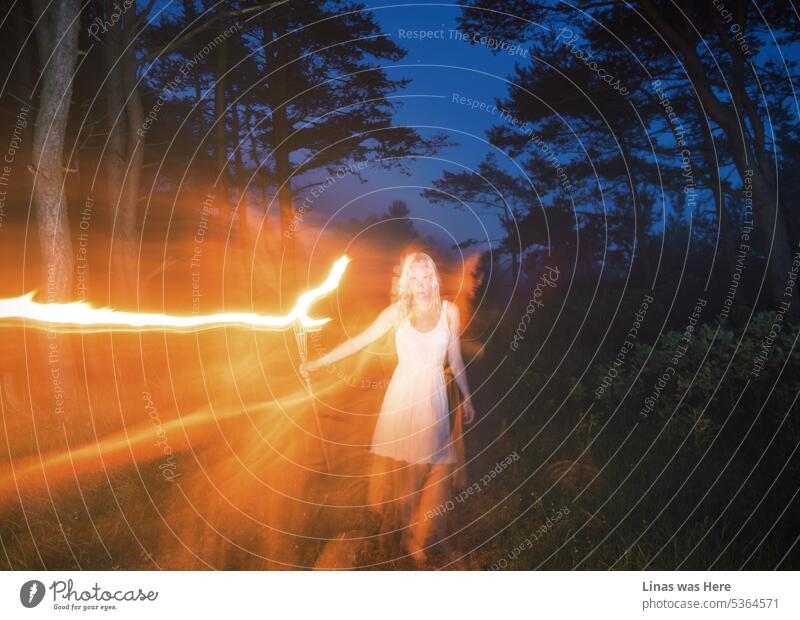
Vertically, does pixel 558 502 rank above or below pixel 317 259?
below

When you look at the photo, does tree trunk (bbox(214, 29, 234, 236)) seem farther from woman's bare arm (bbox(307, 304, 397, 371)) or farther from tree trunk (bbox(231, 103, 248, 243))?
woman's bare arm (bbox(307, 304, 397, 371))

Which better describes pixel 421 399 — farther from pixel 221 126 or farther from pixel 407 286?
pixel 221 126

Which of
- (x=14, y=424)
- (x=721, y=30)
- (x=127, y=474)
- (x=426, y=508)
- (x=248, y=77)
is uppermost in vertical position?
(x=248, y=77)

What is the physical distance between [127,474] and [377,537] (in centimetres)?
231

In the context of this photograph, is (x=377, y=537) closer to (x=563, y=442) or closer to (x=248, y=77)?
(x=563, y=442)

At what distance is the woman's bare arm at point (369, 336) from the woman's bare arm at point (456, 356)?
481 millimetres

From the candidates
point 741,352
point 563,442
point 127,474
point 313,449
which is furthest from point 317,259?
point 741,352

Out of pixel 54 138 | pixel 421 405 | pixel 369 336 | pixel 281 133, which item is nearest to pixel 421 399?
pixel 421 405

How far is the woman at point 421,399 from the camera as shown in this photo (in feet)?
13.7

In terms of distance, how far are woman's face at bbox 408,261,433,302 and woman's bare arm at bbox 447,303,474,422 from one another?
0.22 metres

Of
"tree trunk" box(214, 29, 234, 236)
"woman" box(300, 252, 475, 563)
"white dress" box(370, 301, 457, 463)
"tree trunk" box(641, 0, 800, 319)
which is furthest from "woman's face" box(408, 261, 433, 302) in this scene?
"tree trunk" box(641, 0, 800, 319)

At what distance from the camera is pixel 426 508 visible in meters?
4.26
